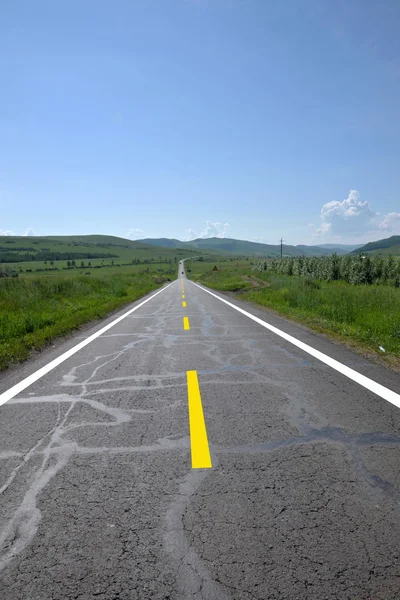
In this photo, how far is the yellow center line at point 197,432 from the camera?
3.20m

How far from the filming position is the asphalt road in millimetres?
2004

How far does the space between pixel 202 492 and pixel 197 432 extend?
103 cm

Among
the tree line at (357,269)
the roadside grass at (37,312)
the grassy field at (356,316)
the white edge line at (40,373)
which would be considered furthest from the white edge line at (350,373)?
the tree line at (357,269)

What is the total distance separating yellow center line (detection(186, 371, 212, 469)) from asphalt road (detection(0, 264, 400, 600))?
0.12ft

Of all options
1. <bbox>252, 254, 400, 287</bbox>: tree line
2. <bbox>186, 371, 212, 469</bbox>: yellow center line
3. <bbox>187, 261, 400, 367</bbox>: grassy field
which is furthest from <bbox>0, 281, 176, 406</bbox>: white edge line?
<bbox>252, 254, 400, 287</bbox>: tree line

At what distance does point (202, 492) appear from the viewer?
9.04 ft

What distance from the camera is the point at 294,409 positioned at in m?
4.43

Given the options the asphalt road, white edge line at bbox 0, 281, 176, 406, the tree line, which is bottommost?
white edge line at bbox 0, 281, 176, 406

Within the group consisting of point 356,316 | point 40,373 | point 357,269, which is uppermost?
point 357,269

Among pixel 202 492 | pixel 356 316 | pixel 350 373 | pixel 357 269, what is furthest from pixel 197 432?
pixel 357 269

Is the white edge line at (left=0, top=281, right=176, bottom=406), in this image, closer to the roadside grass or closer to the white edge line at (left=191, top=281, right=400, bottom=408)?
the roadside grass

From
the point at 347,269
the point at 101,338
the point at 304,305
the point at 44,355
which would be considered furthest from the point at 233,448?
the point at 347,269

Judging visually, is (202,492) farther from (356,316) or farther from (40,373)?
(356,316)

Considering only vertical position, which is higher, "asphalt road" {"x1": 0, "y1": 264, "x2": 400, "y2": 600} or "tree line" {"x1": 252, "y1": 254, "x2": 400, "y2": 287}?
"tree line" {"x1": 252, "y1": 254, "x2": 400, "y2": 287}
